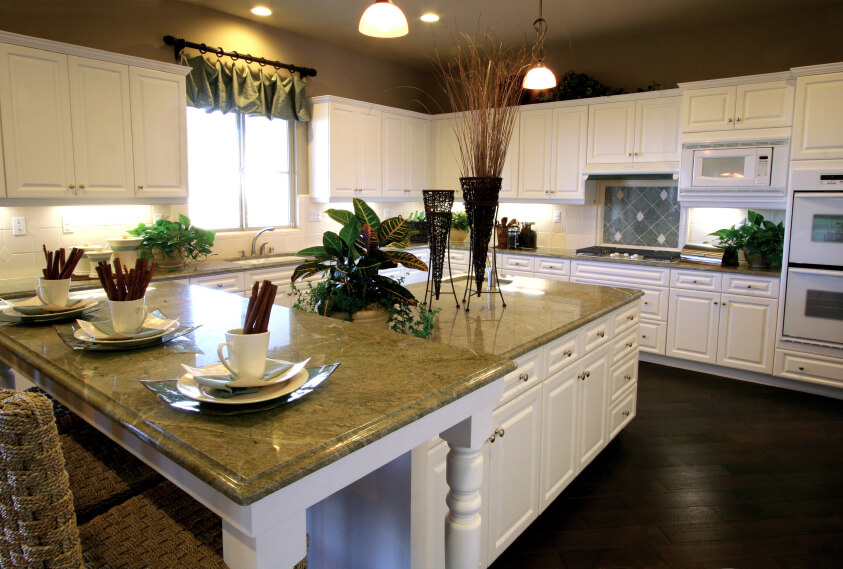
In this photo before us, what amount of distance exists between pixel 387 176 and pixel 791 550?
15.0ft

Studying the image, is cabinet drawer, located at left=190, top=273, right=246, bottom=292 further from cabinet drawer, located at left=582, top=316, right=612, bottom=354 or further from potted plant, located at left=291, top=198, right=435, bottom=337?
cabinet drawer, located at left=582, top=316, right=612, bottom=354

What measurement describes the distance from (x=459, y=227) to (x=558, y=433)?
3860mm

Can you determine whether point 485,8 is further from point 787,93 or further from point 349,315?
point 349,315

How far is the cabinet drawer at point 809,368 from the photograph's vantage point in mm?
3932

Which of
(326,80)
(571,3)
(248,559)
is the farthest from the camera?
(326,80)

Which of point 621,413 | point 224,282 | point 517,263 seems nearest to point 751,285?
point 621,413

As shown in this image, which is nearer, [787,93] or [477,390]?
[477,390]

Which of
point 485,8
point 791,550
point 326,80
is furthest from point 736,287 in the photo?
point 326,80

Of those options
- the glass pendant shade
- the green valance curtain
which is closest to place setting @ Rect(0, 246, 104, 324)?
the glass pendant shade

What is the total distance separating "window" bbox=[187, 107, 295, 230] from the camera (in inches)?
182

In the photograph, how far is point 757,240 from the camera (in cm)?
445

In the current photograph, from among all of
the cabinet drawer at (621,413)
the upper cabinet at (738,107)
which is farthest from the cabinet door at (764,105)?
the cabinet drawer at (621,413)

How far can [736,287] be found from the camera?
4.32 metres

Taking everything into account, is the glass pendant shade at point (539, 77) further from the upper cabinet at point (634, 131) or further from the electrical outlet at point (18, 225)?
the electrical outlet at point (18, 225)
